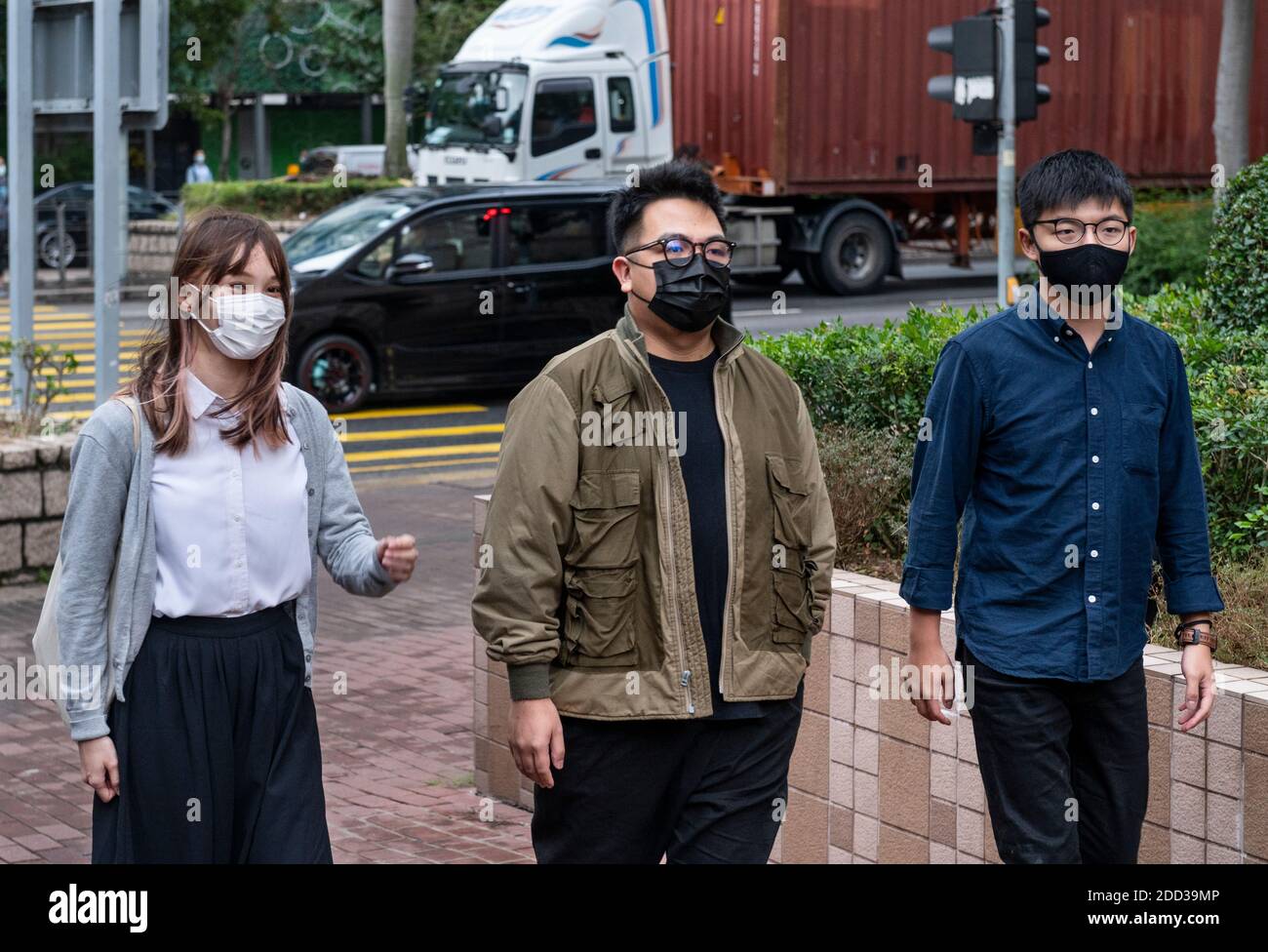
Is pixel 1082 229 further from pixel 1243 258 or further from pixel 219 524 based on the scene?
pixel 1243 258

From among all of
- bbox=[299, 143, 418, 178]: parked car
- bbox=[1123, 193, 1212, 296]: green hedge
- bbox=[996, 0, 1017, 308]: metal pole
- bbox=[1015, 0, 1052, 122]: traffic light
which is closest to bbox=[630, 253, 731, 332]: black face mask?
bbox=[996, 0, 1017, 308]: metal pole

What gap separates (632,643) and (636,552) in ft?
0.58


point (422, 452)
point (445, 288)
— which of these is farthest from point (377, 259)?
point (422, 452)

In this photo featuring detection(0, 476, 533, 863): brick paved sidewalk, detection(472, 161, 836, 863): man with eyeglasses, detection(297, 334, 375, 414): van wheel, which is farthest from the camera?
detection(297, 334, 375, 414): van wheel

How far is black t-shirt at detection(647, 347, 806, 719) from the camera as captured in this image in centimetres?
365

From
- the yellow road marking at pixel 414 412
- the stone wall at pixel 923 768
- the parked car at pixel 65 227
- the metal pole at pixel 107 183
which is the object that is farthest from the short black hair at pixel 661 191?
the parked car at pixel 65 227

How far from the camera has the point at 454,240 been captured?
51.5 ft

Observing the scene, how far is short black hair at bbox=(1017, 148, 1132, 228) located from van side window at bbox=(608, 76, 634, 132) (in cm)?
2013

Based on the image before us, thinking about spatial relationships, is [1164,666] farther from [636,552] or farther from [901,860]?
[636,552]

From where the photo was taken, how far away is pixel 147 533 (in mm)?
3531

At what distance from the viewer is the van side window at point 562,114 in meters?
23.1

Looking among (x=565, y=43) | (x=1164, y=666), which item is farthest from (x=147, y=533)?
(x=565, y=43)

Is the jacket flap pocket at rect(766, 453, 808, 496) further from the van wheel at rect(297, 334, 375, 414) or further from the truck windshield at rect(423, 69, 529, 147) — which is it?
the truck windshield at rect(423, 69, 529, 147)

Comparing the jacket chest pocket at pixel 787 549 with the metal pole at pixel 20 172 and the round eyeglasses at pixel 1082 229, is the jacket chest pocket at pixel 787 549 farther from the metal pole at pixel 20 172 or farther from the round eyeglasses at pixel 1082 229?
the metal pole at pixel 20 172
